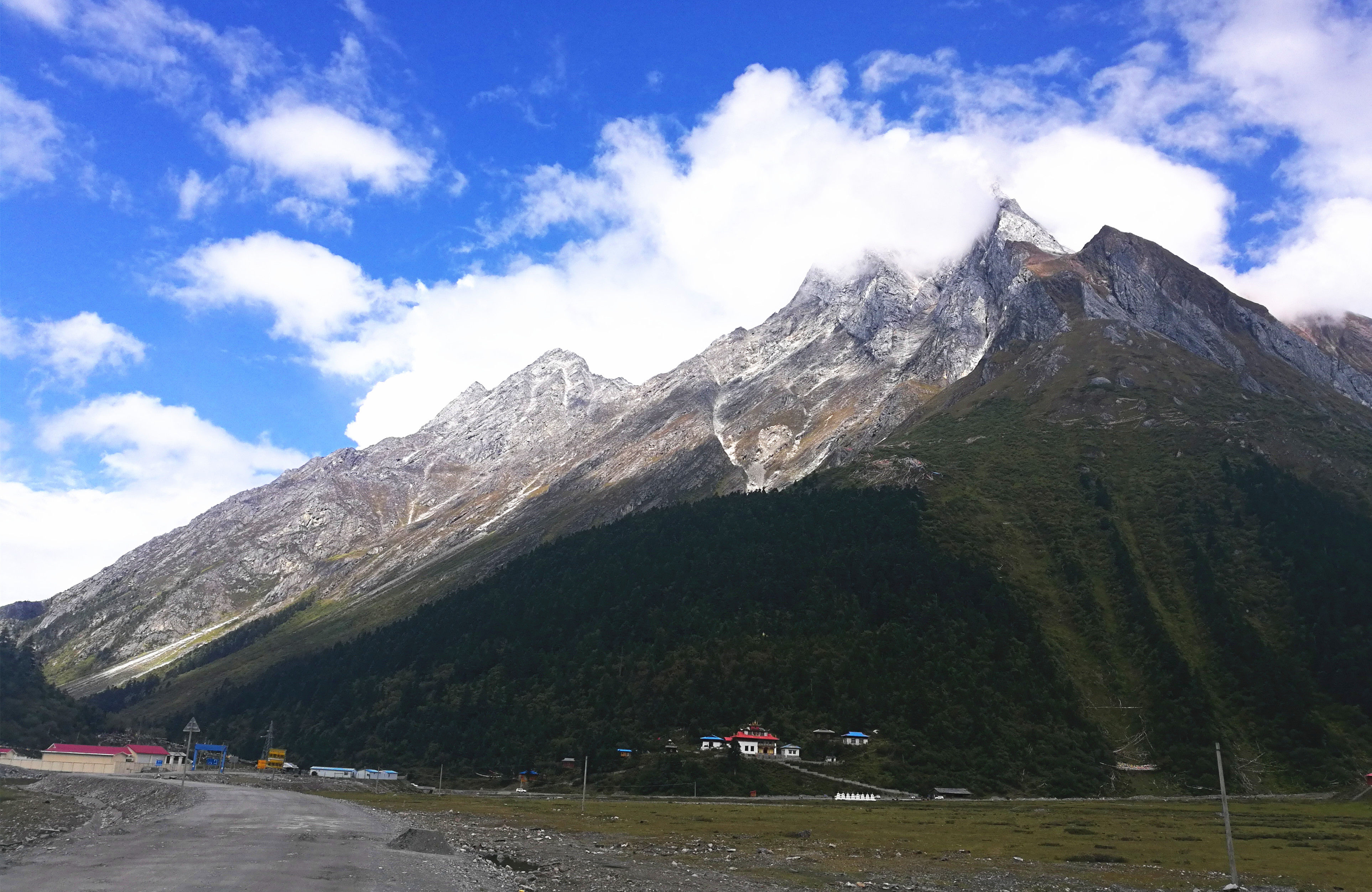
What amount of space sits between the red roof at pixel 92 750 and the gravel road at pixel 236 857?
230ft

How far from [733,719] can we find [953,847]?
77.3 m

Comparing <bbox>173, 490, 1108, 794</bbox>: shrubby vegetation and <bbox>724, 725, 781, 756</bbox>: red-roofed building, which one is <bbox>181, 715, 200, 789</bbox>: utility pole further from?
<bbox>724, 725, 781, 756</bbox>: red-roofed building

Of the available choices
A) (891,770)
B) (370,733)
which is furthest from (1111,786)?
(370,733)

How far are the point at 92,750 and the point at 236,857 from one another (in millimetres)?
120441

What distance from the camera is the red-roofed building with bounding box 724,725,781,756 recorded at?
127000mm

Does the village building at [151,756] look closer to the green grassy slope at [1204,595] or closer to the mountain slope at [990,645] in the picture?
the mountain slope at [990,645]

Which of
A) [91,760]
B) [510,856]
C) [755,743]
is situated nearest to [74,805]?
[510,856]

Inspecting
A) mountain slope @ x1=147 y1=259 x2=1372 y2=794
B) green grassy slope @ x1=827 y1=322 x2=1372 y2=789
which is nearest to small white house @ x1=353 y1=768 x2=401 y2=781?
mountain slope @ x1=147 y1=259 x2=1372 y2=794

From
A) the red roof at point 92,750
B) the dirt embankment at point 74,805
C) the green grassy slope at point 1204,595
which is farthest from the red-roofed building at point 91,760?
the green grassy slope at point 1204,595

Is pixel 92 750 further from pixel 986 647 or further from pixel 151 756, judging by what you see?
pixel 986 647

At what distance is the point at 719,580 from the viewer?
18025cm

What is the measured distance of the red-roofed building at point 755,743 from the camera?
127000 millimetres

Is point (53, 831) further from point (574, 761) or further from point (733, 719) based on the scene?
point (733, 719)

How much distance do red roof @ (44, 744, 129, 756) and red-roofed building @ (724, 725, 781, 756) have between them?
3750 inches
